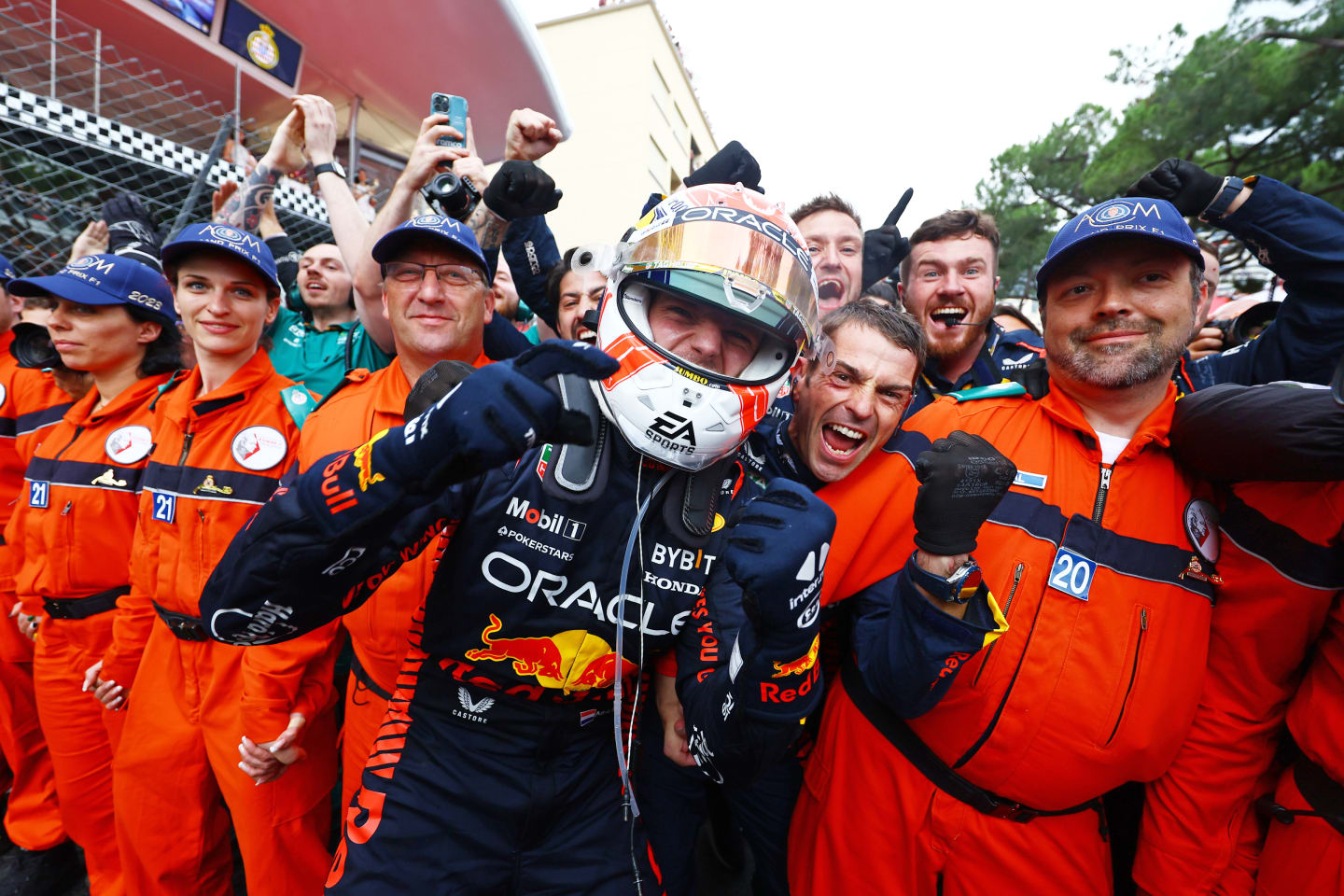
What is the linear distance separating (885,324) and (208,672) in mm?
3095

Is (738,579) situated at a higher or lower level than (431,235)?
lower

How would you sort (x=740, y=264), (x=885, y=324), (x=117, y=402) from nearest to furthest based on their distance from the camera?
(x=740, y=264) < (x=885, y=324) < (x=117, y=402)

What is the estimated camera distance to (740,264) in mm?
1640

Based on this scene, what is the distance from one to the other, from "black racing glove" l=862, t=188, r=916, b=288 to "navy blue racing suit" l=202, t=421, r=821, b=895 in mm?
2813

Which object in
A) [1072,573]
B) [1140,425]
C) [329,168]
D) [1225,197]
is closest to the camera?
[1072,573]

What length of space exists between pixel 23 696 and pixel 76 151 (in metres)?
6.29

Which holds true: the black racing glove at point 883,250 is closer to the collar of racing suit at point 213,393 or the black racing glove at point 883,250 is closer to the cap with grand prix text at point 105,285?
the collar of racing suit at point 213,393

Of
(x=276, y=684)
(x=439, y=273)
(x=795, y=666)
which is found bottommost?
(x=276, y=684)

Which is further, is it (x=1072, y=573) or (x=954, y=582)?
(x=1072, y=573)

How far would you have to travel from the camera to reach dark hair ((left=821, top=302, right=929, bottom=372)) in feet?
7.18

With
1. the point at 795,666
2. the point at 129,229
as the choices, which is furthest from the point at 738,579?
the point at 129,229

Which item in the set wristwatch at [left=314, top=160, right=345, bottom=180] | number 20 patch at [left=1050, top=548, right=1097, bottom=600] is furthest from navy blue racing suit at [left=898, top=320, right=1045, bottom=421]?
wristwatch at [left=314, top=160, right=345, bottom=180]

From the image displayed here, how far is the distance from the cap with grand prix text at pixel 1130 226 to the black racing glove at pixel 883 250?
6.28ft

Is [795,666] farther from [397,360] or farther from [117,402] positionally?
[117,402]
